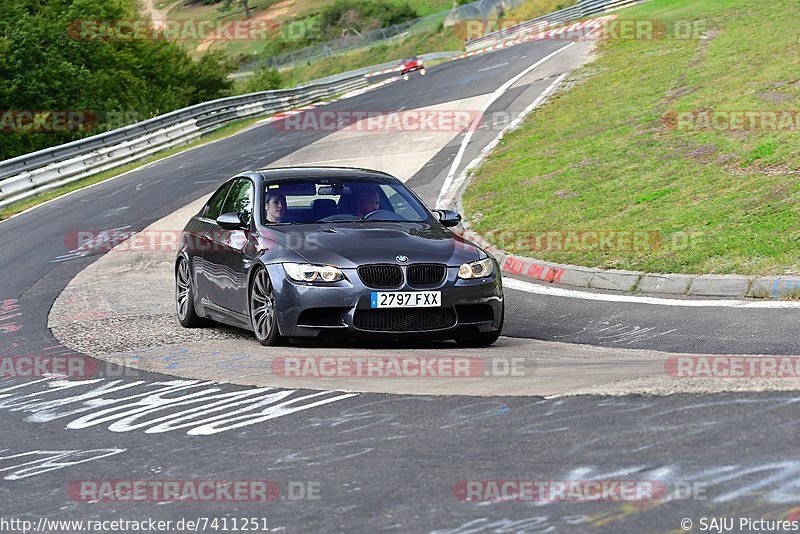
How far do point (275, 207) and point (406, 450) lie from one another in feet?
17.5

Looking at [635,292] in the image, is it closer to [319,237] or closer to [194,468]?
[319,237]

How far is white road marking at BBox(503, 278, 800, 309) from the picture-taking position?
35.7 ft

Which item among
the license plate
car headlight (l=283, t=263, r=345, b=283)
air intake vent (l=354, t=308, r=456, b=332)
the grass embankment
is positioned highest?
car headlight (l=283, t=263, r=345, b=283)

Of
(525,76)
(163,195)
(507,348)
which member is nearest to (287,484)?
(507,348)

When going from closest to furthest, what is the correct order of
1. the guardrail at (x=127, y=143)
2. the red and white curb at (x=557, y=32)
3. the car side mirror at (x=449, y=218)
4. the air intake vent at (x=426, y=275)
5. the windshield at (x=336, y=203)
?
the air intake vent at (x=426, y=275), the windshield at (x=336, y=203), the car side mirror at (x=449, y=218), the guardrail at (x=127, y=143), the red and white curb at (x=557, y=32)

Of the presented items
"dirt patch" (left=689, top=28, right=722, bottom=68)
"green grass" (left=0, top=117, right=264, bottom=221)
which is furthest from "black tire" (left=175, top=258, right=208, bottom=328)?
"dirt patch" (left=689, top=28, right=722, bottom=68)

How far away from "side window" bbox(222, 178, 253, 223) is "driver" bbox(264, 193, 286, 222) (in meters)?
0.19

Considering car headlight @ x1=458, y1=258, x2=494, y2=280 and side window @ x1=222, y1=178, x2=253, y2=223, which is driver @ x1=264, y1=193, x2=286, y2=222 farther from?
car headlight @ x1=458, y1=258, x2=494, y2=280

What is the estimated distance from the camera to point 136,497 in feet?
18.2

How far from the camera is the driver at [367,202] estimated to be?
→ 35.8 feet

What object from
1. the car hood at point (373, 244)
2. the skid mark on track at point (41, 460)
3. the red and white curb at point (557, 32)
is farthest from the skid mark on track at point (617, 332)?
the red and white curb at point (557, 32)

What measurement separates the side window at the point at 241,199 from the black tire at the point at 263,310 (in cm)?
91

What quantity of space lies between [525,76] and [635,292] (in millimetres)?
25524

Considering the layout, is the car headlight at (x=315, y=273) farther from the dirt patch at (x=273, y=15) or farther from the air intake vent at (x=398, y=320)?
the dirt patch at (x=273, y=15)
